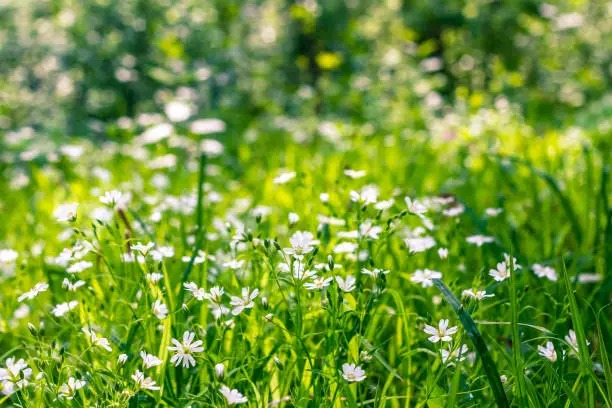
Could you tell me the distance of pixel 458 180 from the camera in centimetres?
271

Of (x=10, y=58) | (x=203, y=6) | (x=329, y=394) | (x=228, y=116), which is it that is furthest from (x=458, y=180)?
(x=10, y=58)

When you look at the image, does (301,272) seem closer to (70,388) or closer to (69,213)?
(70,388)

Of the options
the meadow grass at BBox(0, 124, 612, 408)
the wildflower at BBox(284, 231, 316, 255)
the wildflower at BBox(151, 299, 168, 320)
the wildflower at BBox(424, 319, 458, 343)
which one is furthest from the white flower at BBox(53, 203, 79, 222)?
the wildflower at BBox(424, 319, 458, 343)

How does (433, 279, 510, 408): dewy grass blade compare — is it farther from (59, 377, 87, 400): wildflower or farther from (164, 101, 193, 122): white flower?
(164, 101, 193, 122): white flower

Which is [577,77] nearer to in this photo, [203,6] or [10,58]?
[203,6]

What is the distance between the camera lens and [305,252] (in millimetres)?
1159

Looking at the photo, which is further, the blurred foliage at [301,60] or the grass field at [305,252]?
the blurred foliage at [301,60]

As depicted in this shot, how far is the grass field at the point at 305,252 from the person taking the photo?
1.13 metres

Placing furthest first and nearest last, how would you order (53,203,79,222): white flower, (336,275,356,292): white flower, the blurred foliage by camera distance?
the blurred foliage, (53,203,79,222): white flower, (336,275,356,292): white flower

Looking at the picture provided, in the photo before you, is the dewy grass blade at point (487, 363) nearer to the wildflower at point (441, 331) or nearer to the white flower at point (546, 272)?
the wildflower at point (441, 331)

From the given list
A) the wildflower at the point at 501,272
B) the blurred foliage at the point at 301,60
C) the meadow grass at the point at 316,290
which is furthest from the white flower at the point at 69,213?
the blurred foliage at the point at 301,60

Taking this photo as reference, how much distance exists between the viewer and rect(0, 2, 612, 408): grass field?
113 centimetres

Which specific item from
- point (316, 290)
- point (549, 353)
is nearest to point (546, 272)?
point (549, 353)

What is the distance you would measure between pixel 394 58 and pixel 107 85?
2.40 m
